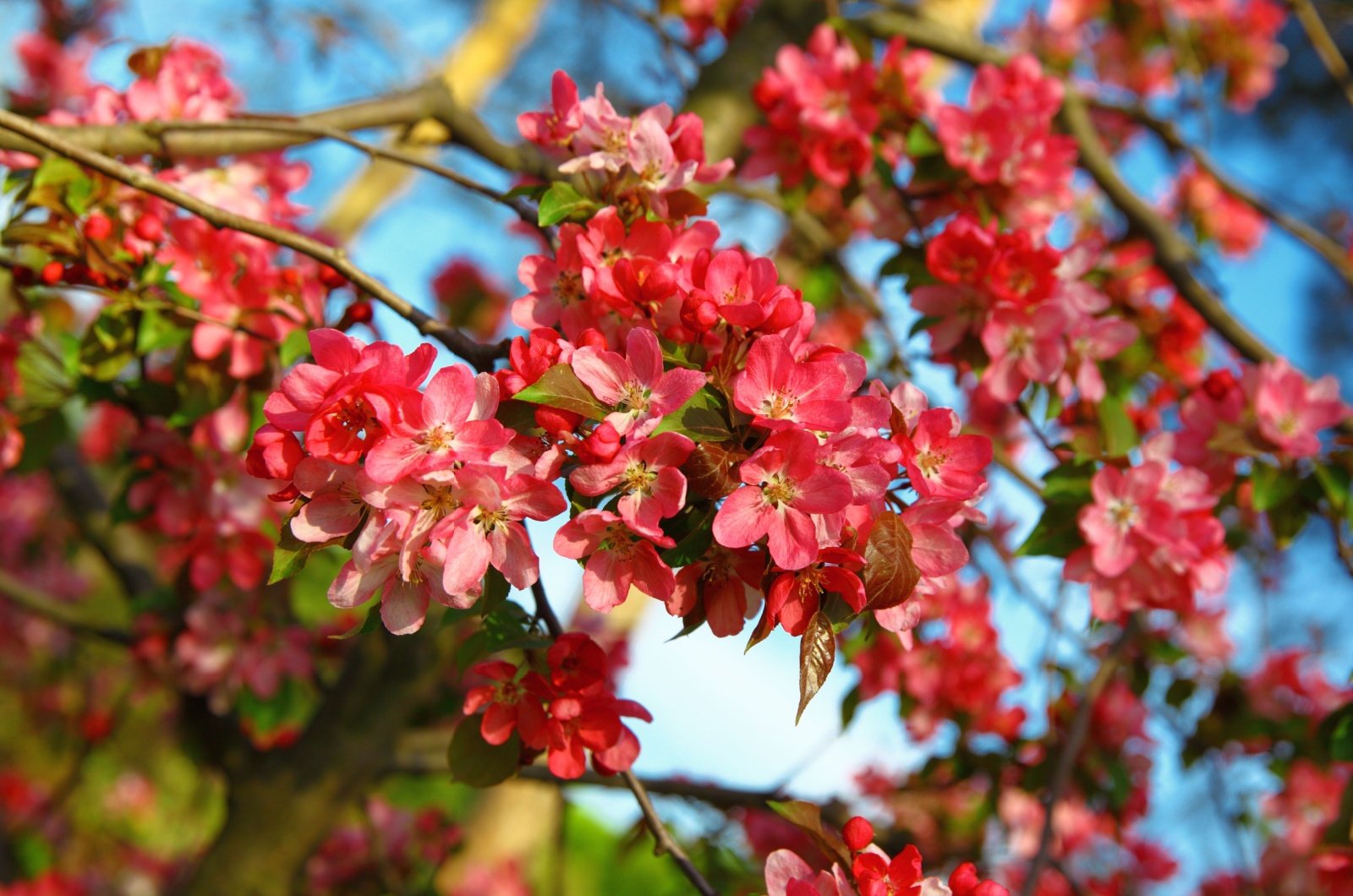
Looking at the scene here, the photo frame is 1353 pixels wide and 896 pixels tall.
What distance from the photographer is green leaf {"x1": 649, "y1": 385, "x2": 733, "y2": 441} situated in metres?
0.69

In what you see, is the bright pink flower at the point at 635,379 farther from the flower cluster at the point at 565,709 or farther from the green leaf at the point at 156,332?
the green leaf at the point at 156,332

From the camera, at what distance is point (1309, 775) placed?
278 centimetres

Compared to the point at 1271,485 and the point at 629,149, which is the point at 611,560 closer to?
the point at 629,149

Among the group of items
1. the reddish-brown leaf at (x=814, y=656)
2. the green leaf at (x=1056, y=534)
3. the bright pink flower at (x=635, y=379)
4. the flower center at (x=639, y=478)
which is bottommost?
the reddish-brown leaf at (x=814, y=656)

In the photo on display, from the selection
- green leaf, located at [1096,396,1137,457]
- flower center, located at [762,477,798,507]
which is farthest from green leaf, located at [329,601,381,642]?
green leaf, located at [1096,396,1137,457]

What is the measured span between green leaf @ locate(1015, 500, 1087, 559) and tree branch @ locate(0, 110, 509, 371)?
75 centimetres

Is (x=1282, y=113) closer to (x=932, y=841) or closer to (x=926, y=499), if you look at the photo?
(x=932, y=841)

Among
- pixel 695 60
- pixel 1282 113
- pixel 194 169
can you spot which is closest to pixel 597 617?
pixel 695 60

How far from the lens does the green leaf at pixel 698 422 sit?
0.69 meters

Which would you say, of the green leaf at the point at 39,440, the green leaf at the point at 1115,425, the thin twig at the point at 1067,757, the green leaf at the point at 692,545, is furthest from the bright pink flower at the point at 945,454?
the green leaf at the point at 39,440

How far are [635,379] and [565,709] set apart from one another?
32cm

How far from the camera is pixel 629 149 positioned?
2.91 feet

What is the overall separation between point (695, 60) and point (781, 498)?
1708mm

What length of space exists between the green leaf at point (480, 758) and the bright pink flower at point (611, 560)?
238 millimetres
